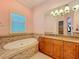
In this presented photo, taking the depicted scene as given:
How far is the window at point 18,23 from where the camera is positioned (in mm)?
3326

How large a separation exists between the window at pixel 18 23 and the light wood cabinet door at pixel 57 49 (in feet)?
5.27

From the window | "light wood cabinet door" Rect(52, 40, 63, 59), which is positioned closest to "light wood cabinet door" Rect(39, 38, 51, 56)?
"light wood cabinet door" Rect(52, 40, 63, 59)

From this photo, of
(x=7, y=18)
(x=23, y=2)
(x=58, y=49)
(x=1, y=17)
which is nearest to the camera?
(x=58, y=49)

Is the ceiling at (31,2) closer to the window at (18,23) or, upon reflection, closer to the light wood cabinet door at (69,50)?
the window at (18,23)

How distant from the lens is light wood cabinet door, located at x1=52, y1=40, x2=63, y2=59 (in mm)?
2547

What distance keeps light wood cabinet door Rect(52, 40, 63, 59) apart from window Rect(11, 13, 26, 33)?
1.61 meters

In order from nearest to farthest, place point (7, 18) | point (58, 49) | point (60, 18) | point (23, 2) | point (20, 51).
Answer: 1. point (20, 51)
2. point (58, 49)
3. point (7, 18)
4. point (60, 18)
5. point (23, 2)

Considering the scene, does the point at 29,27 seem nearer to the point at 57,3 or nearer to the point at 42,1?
the point at 42,1

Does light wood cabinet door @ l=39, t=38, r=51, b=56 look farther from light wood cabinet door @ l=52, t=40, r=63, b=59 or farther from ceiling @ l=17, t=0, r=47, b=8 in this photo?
ceiling @ l=17, t=0, r=47, b=8

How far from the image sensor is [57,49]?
2699mm

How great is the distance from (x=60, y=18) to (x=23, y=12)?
5.60ft

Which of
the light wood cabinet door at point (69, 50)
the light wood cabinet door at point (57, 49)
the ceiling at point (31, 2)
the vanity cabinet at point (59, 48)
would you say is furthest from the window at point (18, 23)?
the light wood cabinet door at point (69, 50)

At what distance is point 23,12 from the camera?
384 cm

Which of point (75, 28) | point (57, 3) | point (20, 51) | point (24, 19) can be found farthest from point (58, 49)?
point (24, 19)
